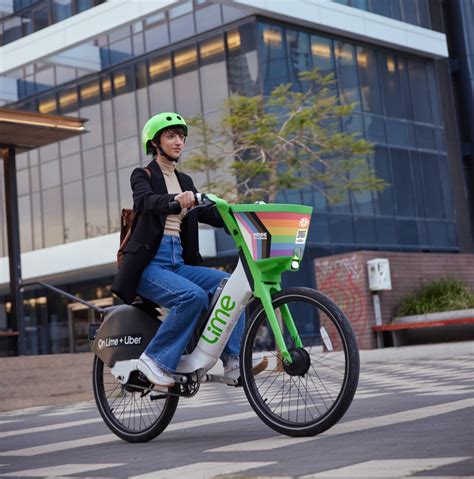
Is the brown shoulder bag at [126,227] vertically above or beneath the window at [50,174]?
beneath

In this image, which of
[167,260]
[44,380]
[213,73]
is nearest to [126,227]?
[167,260]

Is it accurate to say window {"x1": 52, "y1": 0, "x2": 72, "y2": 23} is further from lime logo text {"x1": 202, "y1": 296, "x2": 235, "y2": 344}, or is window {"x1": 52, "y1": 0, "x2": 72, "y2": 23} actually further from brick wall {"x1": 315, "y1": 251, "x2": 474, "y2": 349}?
lime logo text {"x1": 202, "y1": 296, "x2": 235, "y2": 344}

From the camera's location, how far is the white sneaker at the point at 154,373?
18.6ft

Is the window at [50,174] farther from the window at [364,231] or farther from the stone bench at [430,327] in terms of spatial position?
the stone bench at [430,327]

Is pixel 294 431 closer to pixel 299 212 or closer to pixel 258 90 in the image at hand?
pixel 299 212

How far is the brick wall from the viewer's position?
22781 millimetres

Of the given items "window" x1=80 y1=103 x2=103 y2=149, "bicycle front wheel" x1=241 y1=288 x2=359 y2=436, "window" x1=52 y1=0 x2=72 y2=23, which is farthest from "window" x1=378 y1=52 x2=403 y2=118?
"bicycle front wheel" x1=241 y1=288 x2=359 y2=436

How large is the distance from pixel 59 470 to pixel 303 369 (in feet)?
4.38

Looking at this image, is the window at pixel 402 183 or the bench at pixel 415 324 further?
the window at pixel 402 183

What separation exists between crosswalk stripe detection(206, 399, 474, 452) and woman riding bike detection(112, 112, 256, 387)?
0.60 m

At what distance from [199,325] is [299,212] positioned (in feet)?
2.89

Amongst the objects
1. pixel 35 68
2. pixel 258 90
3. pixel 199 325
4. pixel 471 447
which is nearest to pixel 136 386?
pixel 199 325

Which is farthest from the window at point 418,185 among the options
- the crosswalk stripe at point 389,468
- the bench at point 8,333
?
the crosswalk stripe at point 389,468

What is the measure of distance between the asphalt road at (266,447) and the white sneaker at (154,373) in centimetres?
34
